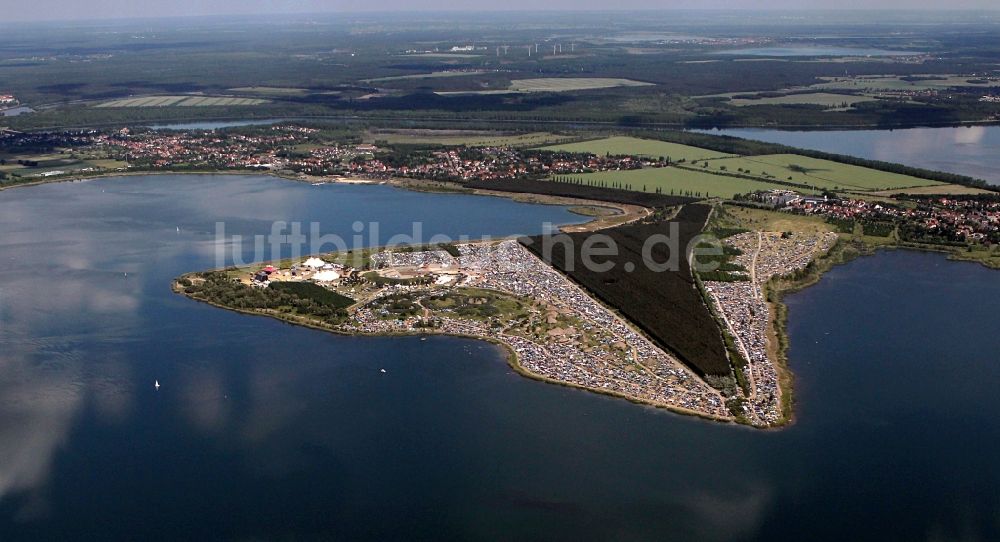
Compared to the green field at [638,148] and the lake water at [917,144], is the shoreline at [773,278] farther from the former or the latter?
the lake water at [917,144]

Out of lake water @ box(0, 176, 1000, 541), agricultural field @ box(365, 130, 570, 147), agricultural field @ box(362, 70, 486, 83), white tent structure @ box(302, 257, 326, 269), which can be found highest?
agricultural field @ box(362, 70, 486, 83)

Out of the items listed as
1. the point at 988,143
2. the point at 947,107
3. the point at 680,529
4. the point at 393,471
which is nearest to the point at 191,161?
the point at 393,471

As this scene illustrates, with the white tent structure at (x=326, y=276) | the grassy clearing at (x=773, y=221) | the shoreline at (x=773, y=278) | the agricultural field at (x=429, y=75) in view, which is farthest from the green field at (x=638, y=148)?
the agricultural field at (x=429, y=75)

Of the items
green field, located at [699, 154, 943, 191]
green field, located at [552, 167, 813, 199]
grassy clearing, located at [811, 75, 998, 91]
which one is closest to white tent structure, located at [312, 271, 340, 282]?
green field, located at [552, 167, 813, 199]

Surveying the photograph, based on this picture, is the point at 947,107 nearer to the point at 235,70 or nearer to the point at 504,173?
the point at 504,173

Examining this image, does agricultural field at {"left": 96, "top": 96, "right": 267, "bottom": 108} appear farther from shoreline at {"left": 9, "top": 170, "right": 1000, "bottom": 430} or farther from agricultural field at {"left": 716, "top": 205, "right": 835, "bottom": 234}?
agricultural field at {"left": 716, "top": 205, "right": 835, "bottom": 234}

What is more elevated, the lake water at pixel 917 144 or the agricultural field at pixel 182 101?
the agricultural field at pixel 182 101

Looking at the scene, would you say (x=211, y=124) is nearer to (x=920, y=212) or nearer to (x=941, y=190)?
(x=941, y=190)

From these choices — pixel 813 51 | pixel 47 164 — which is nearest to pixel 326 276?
pixel 47 164
